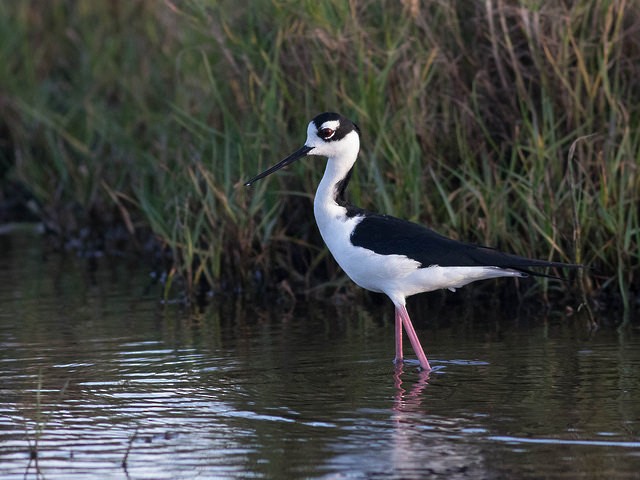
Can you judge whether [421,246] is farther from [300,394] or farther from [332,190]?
[300,394]

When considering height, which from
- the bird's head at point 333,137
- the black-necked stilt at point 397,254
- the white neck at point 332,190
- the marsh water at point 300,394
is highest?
the bird's head at point 333,137

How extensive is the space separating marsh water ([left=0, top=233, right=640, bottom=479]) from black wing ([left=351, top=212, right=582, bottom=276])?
1.48 ft

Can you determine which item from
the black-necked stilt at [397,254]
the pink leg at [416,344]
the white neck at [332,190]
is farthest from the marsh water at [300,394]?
the white neck at [332,190]

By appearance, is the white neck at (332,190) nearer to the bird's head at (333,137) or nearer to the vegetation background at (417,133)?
the bird's head at (333,137)

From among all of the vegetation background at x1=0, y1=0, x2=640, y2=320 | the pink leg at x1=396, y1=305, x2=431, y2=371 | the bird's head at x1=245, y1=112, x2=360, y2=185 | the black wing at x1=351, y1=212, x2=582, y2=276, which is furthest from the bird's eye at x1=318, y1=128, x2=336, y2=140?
the pink leg at x1=396, y1=305, x2=431, y2=371

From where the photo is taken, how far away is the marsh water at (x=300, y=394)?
4238 mm

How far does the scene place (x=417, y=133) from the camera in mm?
7086

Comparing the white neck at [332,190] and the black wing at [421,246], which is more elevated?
the white neck at [332,190]

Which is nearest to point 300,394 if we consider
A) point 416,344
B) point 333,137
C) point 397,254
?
point 416,344

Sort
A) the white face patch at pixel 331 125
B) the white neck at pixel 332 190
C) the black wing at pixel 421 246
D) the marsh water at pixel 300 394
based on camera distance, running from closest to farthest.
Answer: the marsh water at pixel 300 394, the black wing at pixel 421 246, the white neck at pixel 332 190, the white face patch at pixel 331 125

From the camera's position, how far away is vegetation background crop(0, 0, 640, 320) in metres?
6.70

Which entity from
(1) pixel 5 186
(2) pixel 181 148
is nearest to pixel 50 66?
(1) pixel 5 186

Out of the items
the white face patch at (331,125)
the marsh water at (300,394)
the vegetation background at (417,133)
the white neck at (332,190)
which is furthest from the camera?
the vegetation background at (417,133)

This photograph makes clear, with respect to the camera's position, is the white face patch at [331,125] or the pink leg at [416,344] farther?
the white face patch at [331,125]
